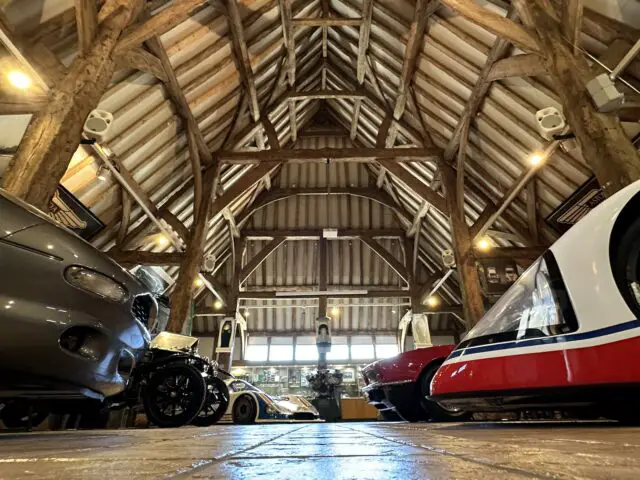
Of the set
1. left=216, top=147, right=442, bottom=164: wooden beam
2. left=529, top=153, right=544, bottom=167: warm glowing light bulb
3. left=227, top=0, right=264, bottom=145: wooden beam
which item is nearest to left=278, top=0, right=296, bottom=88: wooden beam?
left=227, top=0, right=264, bottom=145: wooden beam

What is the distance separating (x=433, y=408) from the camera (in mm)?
3996

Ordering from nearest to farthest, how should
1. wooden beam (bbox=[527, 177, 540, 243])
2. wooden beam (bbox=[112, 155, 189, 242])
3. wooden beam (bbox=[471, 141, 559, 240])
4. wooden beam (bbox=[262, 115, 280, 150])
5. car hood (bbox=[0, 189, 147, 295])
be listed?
car hood (bbox=[0, 189, 147, 295])
wooden beam (bbox=[471, 141, 559, 240])
wooden beam (bbox=[112, 155, 189, 242])
wooden beam (bbox=[527, 177, 540, 243])
wooden beam (bbox=[262, 115, 280, 150])

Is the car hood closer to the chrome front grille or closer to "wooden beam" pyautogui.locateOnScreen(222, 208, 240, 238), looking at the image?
the chrome front grille

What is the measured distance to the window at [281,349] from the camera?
1853cm

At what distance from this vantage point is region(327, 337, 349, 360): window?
61.4 feet

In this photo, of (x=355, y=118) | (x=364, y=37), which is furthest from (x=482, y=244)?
(x=355, y=118)

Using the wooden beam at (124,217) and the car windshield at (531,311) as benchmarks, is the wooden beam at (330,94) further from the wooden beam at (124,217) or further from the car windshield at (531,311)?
the car windshield at (531,311)

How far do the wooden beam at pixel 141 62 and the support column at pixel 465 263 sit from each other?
5642 mm

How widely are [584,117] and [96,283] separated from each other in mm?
4066

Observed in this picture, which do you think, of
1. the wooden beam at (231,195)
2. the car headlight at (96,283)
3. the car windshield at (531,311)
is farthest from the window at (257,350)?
the car headlight at (96,283)

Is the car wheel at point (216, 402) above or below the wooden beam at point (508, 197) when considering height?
below

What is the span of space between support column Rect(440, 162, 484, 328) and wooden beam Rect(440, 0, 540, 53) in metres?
3.80

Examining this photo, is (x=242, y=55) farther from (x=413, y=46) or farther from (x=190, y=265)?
(x=190, y=265)

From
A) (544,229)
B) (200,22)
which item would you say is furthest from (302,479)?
(544,229)
